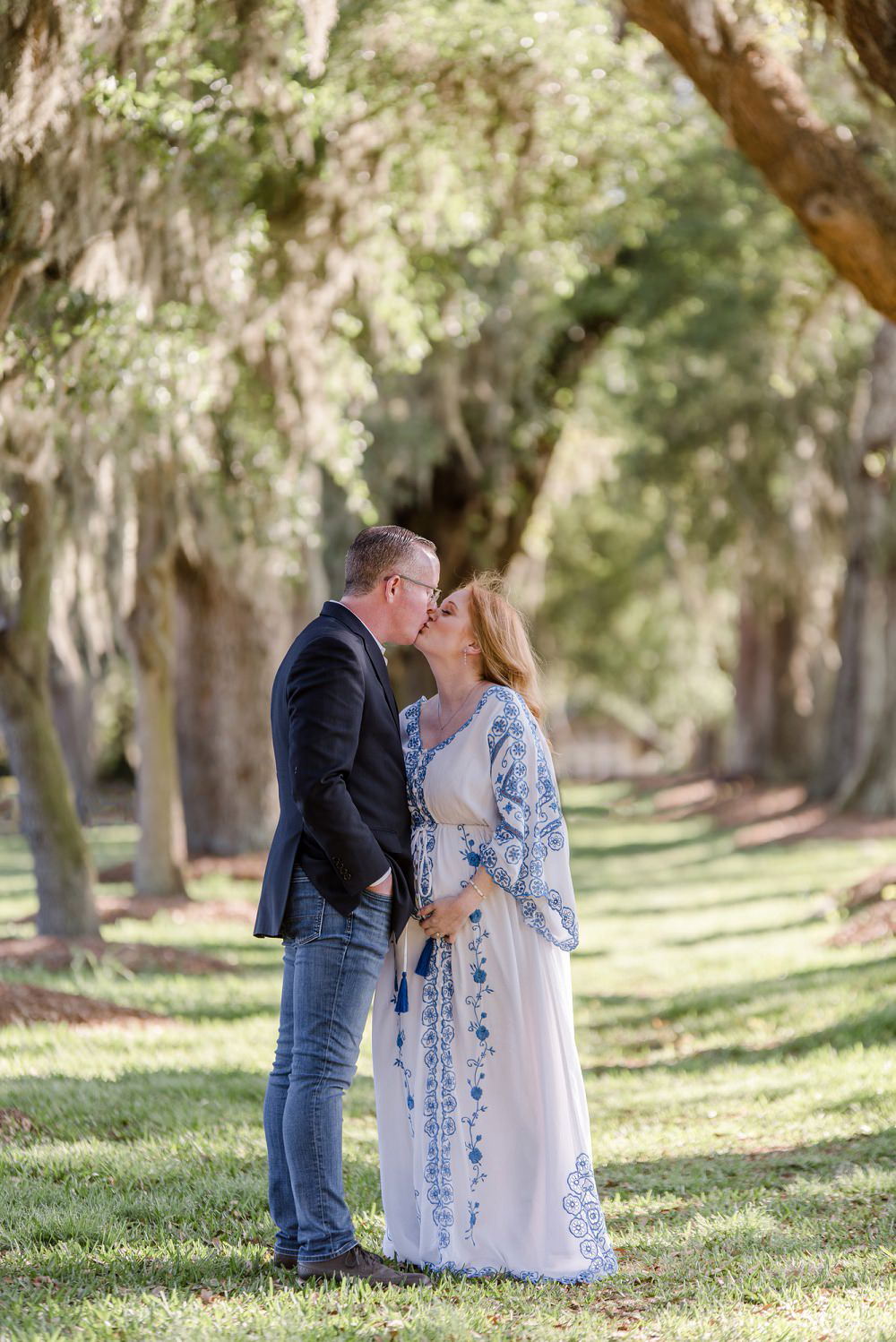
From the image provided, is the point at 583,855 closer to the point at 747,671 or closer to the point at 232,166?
the point at 747,671

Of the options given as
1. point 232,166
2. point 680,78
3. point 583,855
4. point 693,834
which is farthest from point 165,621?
point 693,834

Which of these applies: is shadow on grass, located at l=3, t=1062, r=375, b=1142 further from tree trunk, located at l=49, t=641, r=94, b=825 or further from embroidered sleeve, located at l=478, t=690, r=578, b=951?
tree trunk, located at l=49, t=641, r=94, b=825

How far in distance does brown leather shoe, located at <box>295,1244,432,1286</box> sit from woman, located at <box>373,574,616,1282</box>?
16cm

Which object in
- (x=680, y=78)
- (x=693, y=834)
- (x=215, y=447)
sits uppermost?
(x=680, y=78)

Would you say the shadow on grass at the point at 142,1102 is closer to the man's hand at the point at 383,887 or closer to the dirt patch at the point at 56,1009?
the dirt patch at the point at 56,1009

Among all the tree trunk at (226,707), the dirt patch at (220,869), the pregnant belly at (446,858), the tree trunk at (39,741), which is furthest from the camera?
the tree trunk at (226,707)

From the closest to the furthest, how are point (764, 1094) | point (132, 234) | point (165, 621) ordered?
point (764, 1094)
point (132, 234)
point (165, 621)

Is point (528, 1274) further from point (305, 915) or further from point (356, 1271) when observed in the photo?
point (305, 915)

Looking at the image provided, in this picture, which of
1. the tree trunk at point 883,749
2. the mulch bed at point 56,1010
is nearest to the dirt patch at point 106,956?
the mulch bed at point 56,1010

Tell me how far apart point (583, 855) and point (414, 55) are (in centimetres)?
1347

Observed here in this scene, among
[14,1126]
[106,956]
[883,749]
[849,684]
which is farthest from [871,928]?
[849,684]

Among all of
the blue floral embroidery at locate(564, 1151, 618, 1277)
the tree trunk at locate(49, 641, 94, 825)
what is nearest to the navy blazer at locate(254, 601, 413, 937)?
the blue floral embroidery at locate(564, 1151, 618, 1277)

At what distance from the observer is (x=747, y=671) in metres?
28.3

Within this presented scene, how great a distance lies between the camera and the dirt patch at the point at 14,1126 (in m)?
5.85
